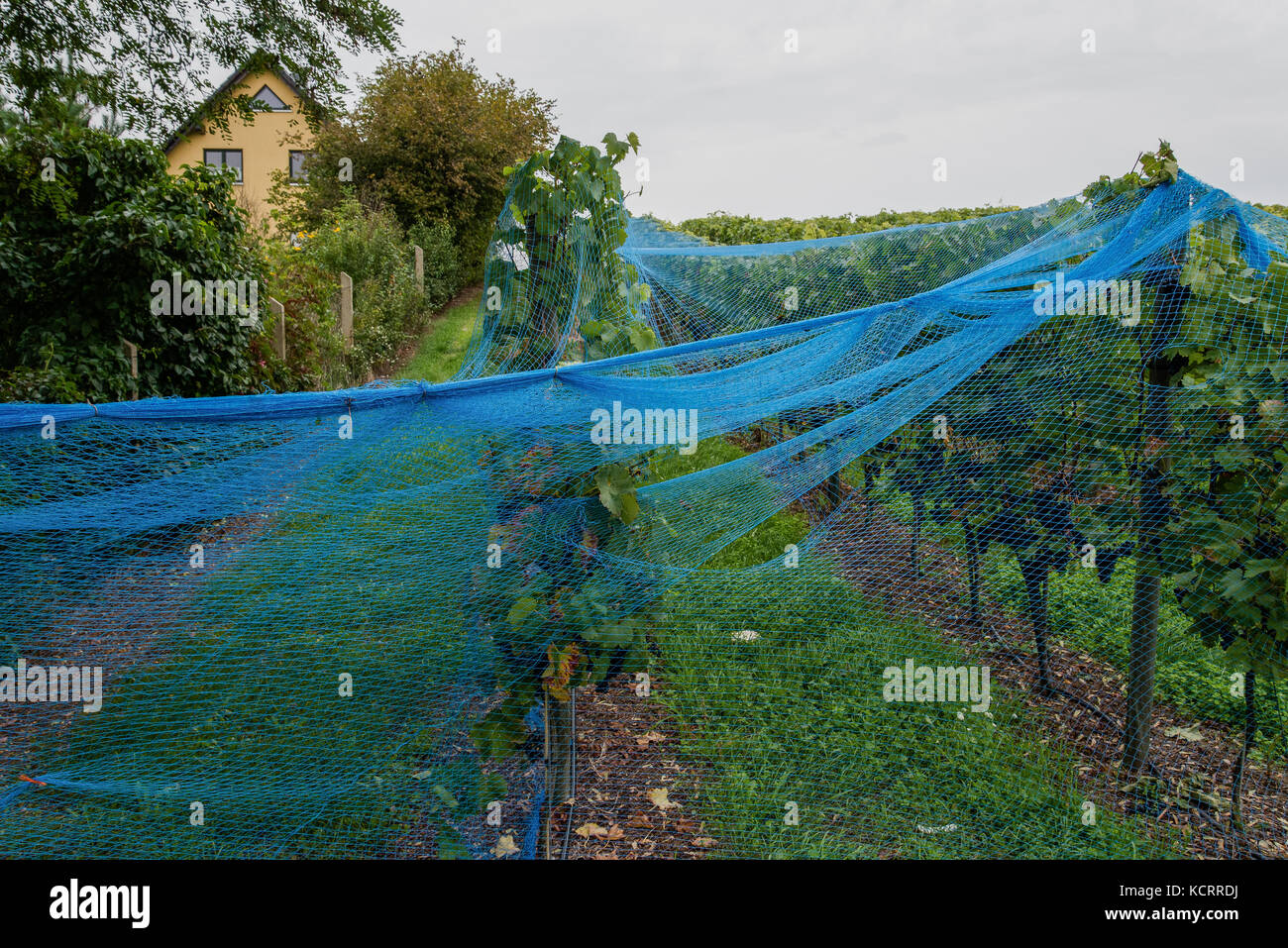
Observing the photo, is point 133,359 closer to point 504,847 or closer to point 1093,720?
point 504,847

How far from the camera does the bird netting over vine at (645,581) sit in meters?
2.66

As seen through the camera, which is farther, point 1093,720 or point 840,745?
point 1093,720

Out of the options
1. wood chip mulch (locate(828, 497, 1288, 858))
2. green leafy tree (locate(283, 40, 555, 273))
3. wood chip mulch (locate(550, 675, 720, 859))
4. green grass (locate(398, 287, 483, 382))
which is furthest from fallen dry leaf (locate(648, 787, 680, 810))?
green leafy tree (locate(283, 40, 555, 273))

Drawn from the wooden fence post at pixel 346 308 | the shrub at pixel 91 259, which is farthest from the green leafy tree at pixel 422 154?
the shrub at pixel 91 259

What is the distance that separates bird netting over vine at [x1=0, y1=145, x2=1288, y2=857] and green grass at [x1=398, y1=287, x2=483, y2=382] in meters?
5.92

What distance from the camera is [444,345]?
11148mm

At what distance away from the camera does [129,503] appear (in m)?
2.57

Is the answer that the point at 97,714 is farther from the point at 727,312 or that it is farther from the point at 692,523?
the point at 727,312

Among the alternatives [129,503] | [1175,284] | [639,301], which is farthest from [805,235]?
[129,503]

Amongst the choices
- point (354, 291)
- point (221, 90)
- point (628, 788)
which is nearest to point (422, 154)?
point (354, 291)

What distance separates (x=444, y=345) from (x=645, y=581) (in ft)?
29.4

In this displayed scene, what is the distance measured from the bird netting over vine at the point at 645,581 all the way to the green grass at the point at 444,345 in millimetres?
5920

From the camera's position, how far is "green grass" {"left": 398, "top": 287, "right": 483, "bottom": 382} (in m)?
9.69

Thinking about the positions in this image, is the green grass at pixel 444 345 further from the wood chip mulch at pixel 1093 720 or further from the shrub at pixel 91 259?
the wood chip mulch at pixel 1093 720
